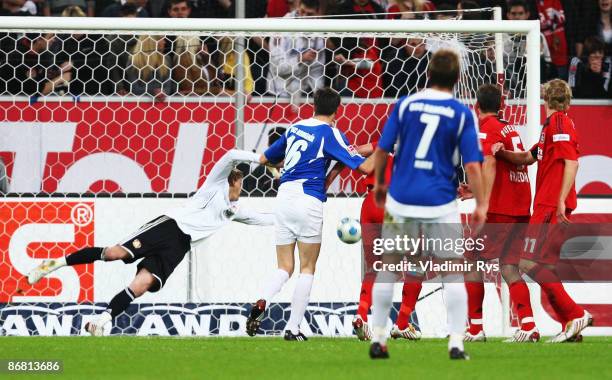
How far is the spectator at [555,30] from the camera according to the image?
14.6 m

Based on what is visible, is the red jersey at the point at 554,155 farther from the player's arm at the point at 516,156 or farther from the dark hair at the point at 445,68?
the dark hair at the point at 445,68

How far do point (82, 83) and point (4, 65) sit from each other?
904 millimetres

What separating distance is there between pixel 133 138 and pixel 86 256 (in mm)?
2161

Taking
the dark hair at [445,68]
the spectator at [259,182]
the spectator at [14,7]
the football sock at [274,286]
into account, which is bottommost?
the football sock at [274,286]

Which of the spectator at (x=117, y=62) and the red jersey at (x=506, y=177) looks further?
the spectator at (x=117, y=62)

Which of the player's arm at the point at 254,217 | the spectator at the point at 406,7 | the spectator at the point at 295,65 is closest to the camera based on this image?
the player's arm at the point at 254,217

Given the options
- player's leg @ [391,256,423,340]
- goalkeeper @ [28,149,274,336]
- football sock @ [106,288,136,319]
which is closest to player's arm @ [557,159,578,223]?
player's leg @ [391,256,423,340]

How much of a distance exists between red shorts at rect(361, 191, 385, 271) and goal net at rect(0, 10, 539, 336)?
110cm

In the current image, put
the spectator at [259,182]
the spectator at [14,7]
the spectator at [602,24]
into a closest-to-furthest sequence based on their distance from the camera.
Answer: the spectator at [259,182]
the spectator at [14,7]
the spectator at [602,24]

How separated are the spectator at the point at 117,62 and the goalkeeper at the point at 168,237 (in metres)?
2.04

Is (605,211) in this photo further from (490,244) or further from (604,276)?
(490,244)

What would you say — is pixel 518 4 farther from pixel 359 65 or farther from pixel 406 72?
pixel 359 65

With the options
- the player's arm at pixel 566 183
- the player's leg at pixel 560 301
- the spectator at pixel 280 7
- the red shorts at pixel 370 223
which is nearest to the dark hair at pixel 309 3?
the spectator at pixel 280 7

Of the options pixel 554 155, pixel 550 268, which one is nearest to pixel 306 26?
pixel 554 155
